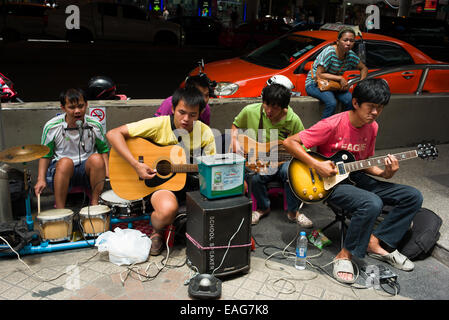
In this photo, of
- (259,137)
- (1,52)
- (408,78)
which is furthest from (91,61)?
(259,137)

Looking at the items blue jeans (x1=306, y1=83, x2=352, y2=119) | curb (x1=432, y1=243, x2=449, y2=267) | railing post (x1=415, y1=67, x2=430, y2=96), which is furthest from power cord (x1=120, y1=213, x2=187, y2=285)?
railing post (x1=415, y1=67, x2=430, y2=96)

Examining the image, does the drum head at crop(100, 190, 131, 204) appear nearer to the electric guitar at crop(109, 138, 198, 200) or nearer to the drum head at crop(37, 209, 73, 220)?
the electric guitar at crop(109, 138, 198, 200)

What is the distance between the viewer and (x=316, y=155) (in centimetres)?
401

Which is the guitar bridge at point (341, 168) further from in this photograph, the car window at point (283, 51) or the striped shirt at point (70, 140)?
the car window at point (283, 51)

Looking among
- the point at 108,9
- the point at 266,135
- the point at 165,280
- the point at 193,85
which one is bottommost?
the point at 165,280

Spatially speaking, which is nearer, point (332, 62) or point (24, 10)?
point (332, 62)

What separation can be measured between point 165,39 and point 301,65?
13997mm

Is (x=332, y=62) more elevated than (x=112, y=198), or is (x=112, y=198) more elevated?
(x=332, y=62)

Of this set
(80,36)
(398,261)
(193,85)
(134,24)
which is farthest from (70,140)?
(134,24)

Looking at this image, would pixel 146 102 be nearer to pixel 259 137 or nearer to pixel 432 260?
pixel 259 137

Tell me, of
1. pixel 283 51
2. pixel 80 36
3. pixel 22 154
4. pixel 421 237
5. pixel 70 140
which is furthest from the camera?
pixel 80 36

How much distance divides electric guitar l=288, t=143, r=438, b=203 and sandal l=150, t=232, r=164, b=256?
1297 millimetres

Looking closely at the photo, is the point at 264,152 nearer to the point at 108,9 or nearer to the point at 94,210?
the point at 94,210

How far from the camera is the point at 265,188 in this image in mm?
4691
